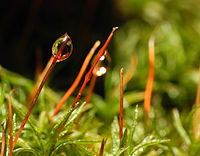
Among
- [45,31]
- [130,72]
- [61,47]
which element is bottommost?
[130,72]

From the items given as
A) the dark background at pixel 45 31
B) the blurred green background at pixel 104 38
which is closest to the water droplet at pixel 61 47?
the blurred green background at pixel 104 38

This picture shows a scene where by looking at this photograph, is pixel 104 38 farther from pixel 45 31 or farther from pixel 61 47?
pixel 61 47

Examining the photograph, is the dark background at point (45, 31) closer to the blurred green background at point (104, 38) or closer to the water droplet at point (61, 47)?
the blurred green background at point (104, 38)

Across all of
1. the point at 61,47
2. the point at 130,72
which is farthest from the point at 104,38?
the point at 61,47

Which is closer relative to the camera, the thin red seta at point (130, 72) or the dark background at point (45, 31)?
the thin red seta at point (130, 72)

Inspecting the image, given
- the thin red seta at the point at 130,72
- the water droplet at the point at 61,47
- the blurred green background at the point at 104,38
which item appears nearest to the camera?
the water droplet at the point at 61,47

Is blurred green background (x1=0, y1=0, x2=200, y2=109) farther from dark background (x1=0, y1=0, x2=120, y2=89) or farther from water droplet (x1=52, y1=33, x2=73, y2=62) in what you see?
water droplet (x1=52, y1=33, x2=73, y2=62)

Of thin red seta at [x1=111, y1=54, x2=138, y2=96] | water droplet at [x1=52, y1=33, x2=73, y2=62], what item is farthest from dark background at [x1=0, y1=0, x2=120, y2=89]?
water droplet at [x1=52, y1=33, x2=73, y2=62]

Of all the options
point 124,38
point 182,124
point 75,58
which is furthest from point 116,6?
point 182,124
